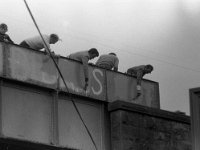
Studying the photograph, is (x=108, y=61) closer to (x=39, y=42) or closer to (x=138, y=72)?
(x=138, y=72)

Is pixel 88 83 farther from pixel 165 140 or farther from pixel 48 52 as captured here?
pixel 165 140

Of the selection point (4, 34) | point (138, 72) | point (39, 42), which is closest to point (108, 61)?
point (138, 72)

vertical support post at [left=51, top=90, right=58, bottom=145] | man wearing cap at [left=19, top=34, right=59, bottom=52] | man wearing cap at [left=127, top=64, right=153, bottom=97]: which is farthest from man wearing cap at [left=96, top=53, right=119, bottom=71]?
man wearing cap at [left=19, top=34, right=59, bottom=52]

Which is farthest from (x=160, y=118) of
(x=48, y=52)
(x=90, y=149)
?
(x=48, y=52)

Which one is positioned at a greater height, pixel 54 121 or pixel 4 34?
pixel 4 34

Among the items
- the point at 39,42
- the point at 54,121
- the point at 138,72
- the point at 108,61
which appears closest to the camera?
the point at 39,42

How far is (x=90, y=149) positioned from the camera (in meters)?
21.9

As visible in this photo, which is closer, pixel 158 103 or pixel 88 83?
pixel 88 83

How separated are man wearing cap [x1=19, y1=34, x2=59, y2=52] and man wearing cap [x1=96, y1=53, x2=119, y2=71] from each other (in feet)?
7.75

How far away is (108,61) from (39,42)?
288 cm

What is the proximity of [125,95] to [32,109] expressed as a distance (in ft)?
12.5

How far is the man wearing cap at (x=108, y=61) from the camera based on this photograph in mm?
22769

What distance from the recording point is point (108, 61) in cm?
2288

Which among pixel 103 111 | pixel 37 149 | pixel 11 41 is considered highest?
pixel 11 41
